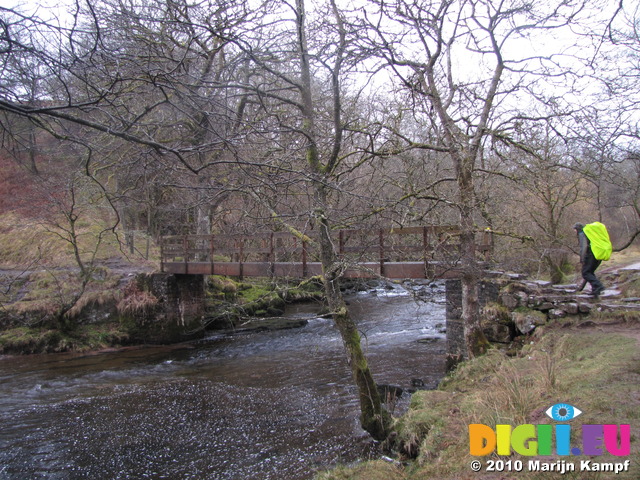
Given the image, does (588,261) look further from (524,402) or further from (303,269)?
(303,269)

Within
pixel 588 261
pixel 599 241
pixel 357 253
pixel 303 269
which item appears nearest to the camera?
pixel 357 253

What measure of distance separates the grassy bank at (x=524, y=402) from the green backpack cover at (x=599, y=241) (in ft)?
4.46

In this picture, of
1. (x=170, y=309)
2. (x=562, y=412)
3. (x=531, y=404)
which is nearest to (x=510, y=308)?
(x=531, y=404)

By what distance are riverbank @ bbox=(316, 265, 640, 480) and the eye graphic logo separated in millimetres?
61

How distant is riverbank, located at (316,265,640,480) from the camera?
336 cm

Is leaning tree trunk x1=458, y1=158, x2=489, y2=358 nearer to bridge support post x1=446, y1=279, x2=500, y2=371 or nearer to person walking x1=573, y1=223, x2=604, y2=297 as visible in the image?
bridge support post x1=446, y1=279, x2=500, y2=371

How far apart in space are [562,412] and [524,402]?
1.40 feet

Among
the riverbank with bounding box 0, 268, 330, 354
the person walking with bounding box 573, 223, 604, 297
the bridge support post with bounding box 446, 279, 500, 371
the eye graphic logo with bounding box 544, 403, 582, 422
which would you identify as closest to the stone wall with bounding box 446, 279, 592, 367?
the bridge support post with bounding box 446, 279, 500, 371

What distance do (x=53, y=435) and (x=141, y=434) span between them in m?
1.36

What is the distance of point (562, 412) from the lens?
4.02 meters

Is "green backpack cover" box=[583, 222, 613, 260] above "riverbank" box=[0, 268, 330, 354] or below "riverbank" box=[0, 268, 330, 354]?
above

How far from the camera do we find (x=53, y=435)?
21.6 feet

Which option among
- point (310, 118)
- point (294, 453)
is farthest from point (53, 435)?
point (310, 118)

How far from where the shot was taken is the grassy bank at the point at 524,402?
3682 mm
